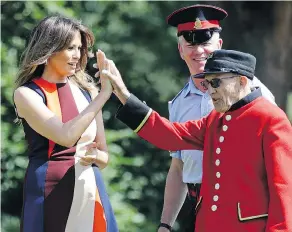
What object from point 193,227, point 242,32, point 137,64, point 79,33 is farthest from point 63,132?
point 137,64

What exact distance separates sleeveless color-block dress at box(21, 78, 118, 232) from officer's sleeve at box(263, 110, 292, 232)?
2.92ft

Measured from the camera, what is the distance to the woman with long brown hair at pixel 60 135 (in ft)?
18.3

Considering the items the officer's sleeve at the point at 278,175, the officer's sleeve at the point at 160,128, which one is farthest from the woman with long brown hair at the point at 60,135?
the officer's sleeve at the point at 278,175

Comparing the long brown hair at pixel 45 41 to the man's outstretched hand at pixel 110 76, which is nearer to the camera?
the man's outstretched hand at pixel 110 76

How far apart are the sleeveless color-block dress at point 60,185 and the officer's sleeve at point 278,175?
35.1 inches

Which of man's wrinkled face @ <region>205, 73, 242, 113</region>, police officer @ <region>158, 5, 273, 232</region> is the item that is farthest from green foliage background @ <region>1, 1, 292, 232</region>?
man's wrinkled face @ <region>205, 73, 242, 113</region>

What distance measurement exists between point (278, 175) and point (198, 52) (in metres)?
1.13

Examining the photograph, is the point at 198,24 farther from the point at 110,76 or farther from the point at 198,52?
the point at 110,76

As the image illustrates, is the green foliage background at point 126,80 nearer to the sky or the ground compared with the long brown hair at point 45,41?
nearer to the ground

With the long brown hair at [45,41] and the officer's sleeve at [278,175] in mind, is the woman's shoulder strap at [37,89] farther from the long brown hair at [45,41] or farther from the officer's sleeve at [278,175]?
the officer's sleeve at [278,175]

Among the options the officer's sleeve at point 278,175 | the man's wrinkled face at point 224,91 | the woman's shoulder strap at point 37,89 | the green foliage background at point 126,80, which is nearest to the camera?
the officer's sleeve at point 278,175

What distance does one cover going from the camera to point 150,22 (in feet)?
44.1

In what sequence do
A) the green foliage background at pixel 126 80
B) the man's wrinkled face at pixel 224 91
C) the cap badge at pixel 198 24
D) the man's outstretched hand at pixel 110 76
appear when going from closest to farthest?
1. the man's wrinkled face at pixel 224 91
2. the man's outstretched hand at pixel 110 76
3. the cap badge at pixel 198 24
4. the green foliage background at pixel 126 80

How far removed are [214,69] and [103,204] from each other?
0.87 m
